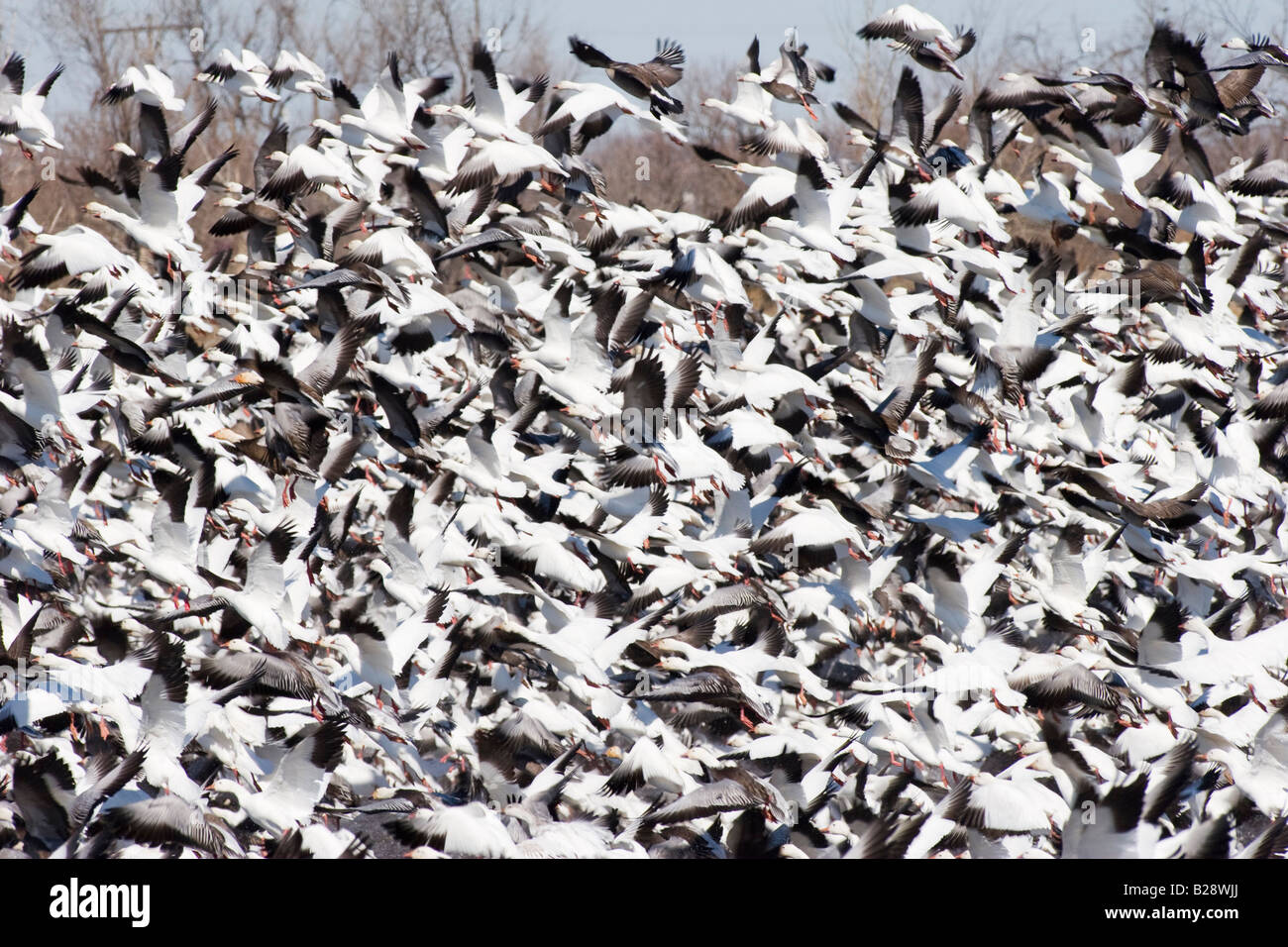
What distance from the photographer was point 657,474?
6.46 metres

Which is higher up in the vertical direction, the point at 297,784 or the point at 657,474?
the point at 657,474

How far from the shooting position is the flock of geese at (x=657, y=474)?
5691 millimetres

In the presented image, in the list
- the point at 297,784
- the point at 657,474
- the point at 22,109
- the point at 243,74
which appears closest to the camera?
the point at 297,784

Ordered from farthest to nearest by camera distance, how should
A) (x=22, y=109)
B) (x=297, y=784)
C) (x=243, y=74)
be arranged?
(x=243, y=74) → (x=22, y=109) → (x=297, y=784)

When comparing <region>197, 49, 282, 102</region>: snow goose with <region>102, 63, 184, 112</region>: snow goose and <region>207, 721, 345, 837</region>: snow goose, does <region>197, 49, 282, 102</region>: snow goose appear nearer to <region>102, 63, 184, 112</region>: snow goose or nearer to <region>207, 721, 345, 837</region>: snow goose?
<region>102, 63, 184, 112</region>: snow goose

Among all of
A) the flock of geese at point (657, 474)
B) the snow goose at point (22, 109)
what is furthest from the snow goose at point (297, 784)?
the snow goose at point (22, 109)

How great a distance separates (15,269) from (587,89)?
3.65m

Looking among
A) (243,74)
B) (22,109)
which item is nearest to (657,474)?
(243,74)

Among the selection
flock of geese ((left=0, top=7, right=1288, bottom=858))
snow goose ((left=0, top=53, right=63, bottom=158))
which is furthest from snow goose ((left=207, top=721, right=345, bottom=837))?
snow goose ((left=0, top=53, right=63, bottom=158))

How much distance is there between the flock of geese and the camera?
569cm

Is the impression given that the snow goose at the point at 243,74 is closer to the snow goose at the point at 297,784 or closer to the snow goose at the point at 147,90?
the snow goose at the point at 147,90

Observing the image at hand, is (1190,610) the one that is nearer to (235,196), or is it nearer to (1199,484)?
(1199,484)

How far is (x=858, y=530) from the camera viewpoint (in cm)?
675

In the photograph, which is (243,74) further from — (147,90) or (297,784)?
(297,784)
